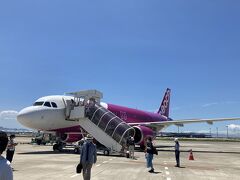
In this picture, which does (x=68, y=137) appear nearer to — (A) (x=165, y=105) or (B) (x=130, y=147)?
(B) (x=130, y=147)

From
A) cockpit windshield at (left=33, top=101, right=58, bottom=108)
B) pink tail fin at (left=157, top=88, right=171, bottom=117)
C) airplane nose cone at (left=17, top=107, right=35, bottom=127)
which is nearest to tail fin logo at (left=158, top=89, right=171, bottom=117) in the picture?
pink tail fin at (left=157, top=88, right=171, bottom=117)

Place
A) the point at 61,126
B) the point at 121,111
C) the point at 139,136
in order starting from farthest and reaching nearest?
the point at 121,111
the point at 139,136
the point at 61,126

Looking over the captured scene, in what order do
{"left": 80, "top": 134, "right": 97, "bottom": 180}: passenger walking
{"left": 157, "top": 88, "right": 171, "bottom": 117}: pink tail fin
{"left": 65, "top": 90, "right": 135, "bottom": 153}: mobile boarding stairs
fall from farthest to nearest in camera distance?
{"left": 157, "top": 88, "right": 171, "bottom": 117}: pink tail fin, {"left": 65, "top": 90, "right": 135, "bottom": 153}: mobile boarding stairs, {"left": 80, "top": 134, "right": 97, "bottom": 180}: passenger walking

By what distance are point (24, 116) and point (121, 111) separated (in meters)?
12.8

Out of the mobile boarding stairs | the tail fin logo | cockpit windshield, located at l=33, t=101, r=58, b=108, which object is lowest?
the mobile boarding stairs

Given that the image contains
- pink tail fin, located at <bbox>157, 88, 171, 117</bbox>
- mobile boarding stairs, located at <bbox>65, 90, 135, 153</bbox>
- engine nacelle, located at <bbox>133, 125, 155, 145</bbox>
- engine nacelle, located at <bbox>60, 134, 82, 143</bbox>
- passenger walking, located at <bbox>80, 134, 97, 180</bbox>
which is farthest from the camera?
pink tail fin, located at <bbox>157, 88, 171, 117</bbox>

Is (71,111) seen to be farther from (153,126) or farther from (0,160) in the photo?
(0,160)

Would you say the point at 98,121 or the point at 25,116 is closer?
the point at 25,116

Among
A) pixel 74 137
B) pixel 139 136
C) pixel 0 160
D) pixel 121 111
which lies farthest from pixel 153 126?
pixel 0 160

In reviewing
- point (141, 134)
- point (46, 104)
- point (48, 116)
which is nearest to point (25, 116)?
point (48, 116)

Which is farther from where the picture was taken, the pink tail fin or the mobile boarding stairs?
the pink tail fin

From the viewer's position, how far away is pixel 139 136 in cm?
3016

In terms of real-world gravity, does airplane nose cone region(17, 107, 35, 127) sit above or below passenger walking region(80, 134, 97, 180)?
above

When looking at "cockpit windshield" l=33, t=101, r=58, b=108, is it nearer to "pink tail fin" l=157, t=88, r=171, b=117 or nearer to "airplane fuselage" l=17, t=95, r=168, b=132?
"airplane fuselage" l=17, t=95, r=168, b=132
